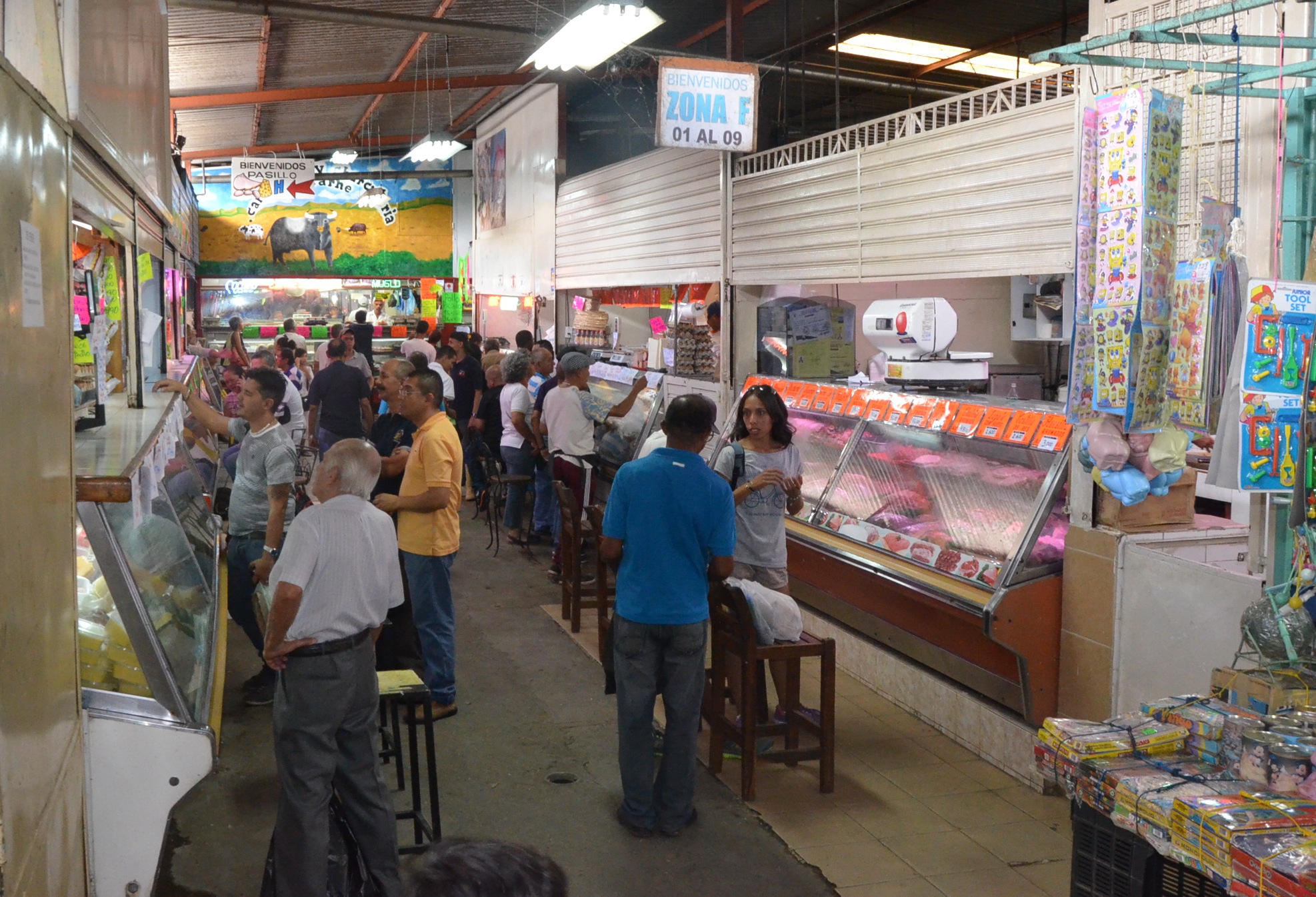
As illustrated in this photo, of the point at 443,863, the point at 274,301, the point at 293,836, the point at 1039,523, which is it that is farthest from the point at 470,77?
the point at 443,863

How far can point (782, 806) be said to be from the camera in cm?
491

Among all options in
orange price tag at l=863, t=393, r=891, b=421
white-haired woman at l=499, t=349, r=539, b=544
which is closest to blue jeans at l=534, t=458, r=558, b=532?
white-haired woman at l=499, t=349, r=539, b=544

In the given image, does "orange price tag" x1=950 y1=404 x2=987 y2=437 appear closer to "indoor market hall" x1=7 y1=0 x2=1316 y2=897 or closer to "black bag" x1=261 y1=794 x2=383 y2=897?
"indoor market hall" x1=7 y1=0 x2=1316 y2=897

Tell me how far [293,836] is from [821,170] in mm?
5410

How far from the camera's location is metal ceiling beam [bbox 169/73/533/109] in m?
13.5

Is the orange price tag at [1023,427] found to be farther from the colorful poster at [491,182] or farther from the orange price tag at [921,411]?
the colorful poster at [491,182]

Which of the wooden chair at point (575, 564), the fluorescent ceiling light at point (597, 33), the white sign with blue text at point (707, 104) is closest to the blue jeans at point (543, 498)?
the wooden chair at point (575, 564)

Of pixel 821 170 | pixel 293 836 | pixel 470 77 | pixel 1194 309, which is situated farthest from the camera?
pixel 470 77

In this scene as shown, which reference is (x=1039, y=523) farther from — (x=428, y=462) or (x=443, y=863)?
(x=443, y=863)

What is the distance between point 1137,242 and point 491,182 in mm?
14824

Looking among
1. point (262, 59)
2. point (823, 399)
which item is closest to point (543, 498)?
point (823, 399)

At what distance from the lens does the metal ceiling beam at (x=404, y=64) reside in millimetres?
11102

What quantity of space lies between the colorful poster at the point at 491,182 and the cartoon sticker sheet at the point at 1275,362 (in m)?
14.4

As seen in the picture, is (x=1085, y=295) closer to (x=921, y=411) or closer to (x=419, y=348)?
(x=921, y=411)
